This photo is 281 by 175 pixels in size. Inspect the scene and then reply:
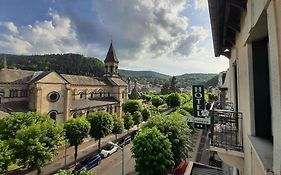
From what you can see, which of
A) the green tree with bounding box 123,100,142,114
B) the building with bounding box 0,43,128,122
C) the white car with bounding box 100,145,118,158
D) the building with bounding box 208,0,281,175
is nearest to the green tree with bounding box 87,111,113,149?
the white car with bounding box 100,145,118,158

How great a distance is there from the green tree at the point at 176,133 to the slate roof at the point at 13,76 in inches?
1003

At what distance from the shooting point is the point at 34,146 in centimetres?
1709

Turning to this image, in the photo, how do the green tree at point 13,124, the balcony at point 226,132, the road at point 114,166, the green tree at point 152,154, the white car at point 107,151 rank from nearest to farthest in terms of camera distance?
the balcony at point 226,132, the green tree at point 152,154, the green tree at point 13,124, the road at point 114,166, the white car at point 107,151

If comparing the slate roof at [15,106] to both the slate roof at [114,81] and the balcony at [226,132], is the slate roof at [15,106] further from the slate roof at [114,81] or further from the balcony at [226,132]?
the balcony at [226,132]

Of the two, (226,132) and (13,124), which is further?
(13,124)

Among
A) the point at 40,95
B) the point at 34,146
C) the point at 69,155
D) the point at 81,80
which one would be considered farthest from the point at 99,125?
the point at 81,80

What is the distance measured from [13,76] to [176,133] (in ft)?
95.1

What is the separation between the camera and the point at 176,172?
65.1ft

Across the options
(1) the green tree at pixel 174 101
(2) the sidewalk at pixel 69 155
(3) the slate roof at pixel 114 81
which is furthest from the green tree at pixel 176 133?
(1) the green tree at pixel 174 101

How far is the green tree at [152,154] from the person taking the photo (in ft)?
46.8

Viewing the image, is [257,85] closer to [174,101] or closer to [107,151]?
[107,151]

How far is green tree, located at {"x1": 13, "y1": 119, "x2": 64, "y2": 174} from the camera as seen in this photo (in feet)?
56.0

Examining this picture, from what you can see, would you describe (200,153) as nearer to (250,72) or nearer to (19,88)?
(250,72)

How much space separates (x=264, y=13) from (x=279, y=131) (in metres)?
1.75
